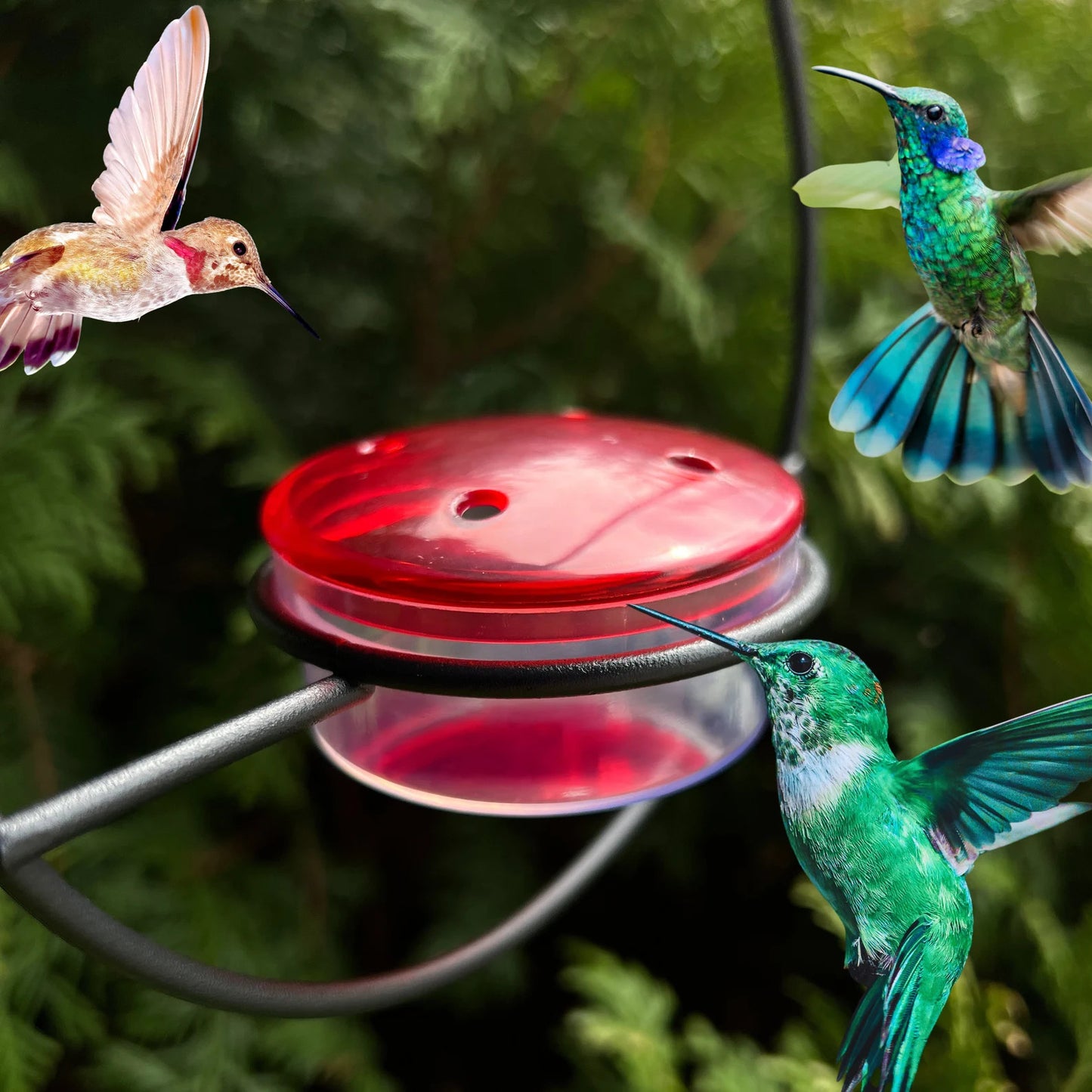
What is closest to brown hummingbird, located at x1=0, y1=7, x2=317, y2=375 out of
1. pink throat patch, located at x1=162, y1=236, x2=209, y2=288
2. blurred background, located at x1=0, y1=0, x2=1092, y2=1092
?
pink throat patch, located at x1=162, y1=236, x2=209, y2=288

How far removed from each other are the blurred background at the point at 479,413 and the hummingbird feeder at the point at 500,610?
21cm

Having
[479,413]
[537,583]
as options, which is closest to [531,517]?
[537,583]

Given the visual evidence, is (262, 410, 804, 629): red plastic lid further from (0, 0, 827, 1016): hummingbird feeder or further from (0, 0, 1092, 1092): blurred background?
(0, 0, 1092, 1092): blurred background

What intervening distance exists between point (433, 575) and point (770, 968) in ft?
3.05

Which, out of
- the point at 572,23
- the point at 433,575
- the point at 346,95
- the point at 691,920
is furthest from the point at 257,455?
the point at 691,920

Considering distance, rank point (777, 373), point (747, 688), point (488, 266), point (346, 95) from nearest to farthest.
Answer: point (747, 688), point (346, 95), point (777, 373), point (488, 266)

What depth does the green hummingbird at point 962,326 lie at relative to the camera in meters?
0.18

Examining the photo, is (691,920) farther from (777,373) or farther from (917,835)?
(917,835)

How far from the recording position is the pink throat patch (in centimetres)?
21

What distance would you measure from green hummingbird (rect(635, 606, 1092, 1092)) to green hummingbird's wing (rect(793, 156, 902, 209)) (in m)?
0.08

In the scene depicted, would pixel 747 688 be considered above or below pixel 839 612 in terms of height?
above

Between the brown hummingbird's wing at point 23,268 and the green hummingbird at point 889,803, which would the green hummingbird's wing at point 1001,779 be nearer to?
the green hummingbird at point 889,803

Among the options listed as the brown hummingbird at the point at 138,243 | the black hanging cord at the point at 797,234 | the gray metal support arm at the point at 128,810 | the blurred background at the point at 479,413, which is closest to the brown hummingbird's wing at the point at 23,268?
the brown hummingbird at the point at 138,243

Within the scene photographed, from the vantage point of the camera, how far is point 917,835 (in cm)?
19
